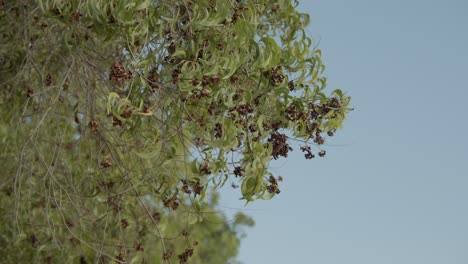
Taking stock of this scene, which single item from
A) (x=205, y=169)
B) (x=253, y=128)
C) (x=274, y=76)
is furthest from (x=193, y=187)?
(x=274, y=76)

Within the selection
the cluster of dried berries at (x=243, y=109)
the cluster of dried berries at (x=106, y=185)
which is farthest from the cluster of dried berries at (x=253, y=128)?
the cluster of dried berries at (x=106, y=185)

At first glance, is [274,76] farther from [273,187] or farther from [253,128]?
[273,187]

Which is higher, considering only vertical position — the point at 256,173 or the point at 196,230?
the point at 196,230

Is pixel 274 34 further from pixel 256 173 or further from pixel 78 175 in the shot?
pixel 78 175

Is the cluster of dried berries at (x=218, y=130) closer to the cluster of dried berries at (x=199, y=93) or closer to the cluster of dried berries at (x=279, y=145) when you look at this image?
the cluster of dried berries at (x=199, y=93)

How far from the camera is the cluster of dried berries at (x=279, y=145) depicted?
3417 mm

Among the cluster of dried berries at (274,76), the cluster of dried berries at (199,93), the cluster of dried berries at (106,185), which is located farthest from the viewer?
the cluster of dried berries at (106,185)

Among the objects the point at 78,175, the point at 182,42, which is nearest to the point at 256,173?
the point at 182,42

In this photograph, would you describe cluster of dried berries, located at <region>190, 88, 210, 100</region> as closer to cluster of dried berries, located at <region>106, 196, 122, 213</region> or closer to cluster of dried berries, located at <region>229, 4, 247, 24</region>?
cluster of dried berries, located at <region>229, 4, 247, 24</region>

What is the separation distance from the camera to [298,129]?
351 centimetres

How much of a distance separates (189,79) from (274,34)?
47.3 inches

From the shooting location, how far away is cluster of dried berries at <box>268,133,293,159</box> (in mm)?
3417

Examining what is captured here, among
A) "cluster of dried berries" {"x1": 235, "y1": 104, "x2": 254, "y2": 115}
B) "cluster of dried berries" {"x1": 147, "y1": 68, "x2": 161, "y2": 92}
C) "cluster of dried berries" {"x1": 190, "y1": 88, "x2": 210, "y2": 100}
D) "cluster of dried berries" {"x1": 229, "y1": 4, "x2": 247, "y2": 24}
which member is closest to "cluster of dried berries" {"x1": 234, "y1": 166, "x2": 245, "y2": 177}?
"cluster of dried berries" {"x1": 235, "y1": 104, "x2": 254, "y2": 115}

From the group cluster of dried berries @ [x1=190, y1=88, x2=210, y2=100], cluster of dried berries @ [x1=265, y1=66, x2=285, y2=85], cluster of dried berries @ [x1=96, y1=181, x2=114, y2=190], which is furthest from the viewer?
cluster of dried berries @ [x1=96, y1=181, x2=114, y2=190]
